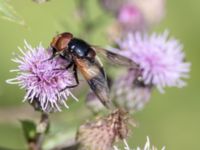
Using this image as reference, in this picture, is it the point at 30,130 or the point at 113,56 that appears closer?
the point at 30,130

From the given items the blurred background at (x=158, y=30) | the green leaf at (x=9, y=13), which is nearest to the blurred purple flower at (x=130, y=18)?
the blurred background at (x=158, y=30)

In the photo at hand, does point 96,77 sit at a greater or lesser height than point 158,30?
lesser

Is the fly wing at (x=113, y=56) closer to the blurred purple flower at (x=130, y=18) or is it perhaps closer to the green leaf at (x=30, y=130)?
the green leaf at (x=30, y=130)

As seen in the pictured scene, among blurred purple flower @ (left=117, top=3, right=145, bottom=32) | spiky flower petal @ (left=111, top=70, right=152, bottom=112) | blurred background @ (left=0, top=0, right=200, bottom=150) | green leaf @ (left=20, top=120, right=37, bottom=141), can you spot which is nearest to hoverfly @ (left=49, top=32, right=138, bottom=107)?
green leaf @ (left=20, top=120, right=37, bottom=141)

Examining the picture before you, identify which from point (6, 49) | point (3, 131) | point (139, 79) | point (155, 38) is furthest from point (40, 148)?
point (6, 49)

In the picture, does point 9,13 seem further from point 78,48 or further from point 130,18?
point 130,18

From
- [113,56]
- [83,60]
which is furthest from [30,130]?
[113,56]
